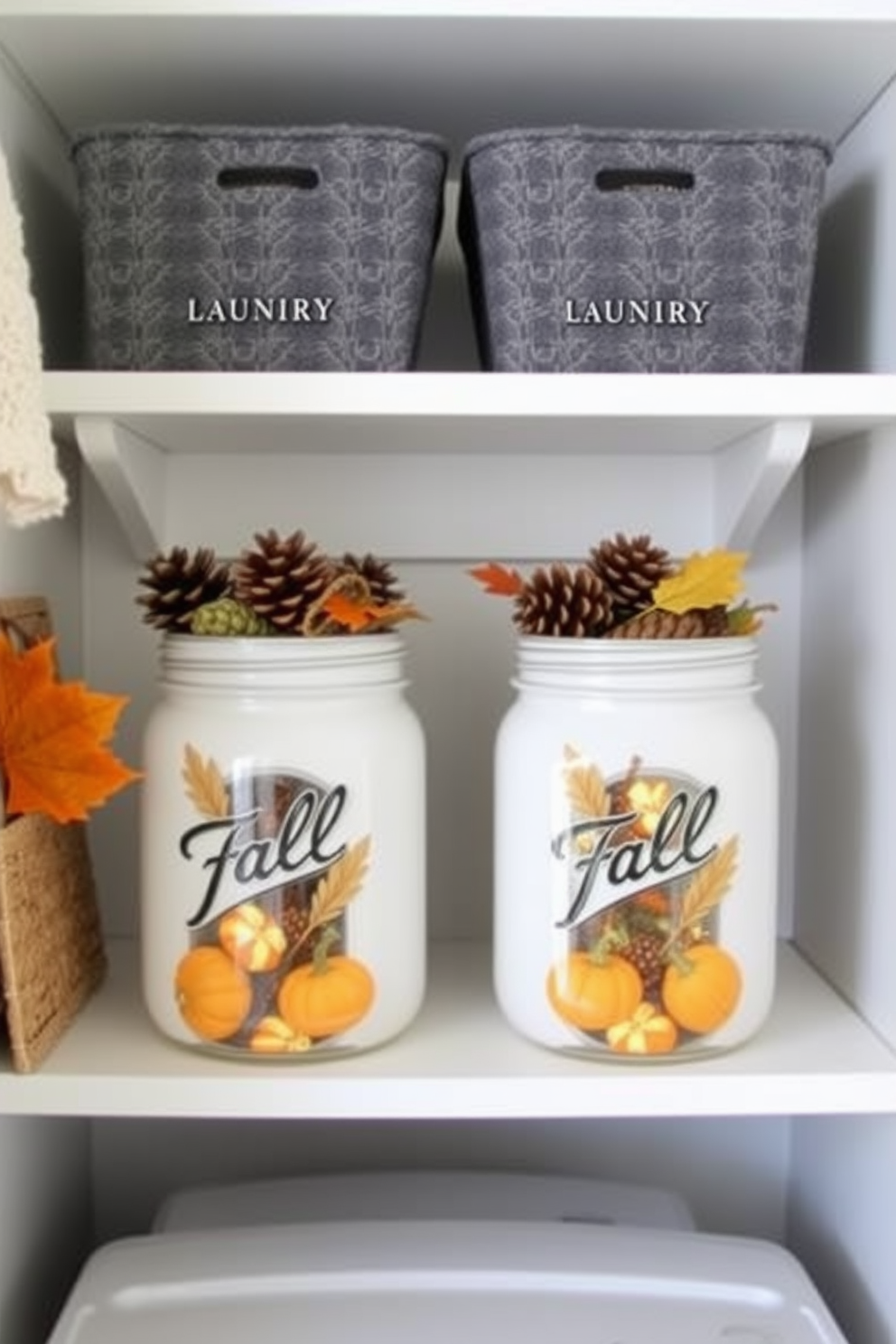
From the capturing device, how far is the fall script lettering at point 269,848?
66 centimetres

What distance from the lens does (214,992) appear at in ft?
2.18

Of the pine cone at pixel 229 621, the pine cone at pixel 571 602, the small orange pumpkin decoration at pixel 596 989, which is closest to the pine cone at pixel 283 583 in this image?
the pine cone at pixel 229 621

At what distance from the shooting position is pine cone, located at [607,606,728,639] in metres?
0.67

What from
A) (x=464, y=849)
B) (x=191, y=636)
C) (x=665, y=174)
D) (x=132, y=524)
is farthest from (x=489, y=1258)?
(x=665, y=174)

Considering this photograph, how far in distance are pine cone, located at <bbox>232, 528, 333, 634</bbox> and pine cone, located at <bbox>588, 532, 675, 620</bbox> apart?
154 mm

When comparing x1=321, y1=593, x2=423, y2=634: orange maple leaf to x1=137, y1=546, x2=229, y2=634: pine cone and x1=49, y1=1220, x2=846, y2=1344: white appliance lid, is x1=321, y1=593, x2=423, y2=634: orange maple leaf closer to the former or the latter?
x1=137, y1=546, x2=229, y2=634: pine cone

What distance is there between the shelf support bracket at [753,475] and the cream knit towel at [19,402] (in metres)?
0.38

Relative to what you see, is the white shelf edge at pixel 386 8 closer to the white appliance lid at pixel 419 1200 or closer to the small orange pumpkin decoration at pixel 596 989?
the small orange pumpkin decoration at pixel 596 989

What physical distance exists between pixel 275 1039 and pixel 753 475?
0.42 meters

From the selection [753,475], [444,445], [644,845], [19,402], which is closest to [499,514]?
[444,445]

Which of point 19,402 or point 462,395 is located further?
point 462,395

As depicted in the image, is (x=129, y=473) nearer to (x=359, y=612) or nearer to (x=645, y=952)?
(x=359, y=612)

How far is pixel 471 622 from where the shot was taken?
901mm

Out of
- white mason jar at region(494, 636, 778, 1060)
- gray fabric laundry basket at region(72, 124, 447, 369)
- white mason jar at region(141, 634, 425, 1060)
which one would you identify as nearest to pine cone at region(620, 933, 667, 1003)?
white mason jar at region(494, 636, 778, 1060)
